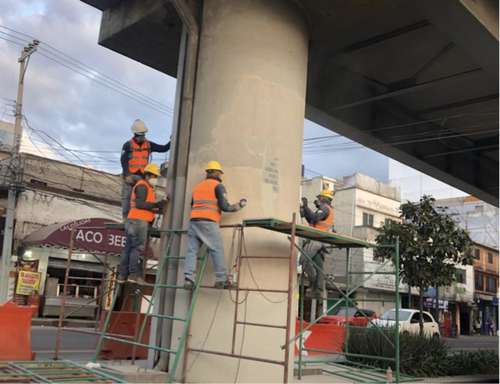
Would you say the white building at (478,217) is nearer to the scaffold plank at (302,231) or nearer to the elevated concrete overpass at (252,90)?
the elevated concrete overpass at (252,90)

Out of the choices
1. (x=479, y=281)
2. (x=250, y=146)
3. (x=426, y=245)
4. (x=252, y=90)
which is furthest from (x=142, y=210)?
(x=479, y=281)

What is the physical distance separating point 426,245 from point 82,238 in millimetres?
15298

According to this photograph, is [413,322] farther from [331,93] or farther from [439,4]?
[439,4]

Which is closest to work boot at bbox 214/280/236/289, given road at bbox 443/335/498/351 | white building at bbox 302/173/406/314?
road at bbox 443/335/498/351

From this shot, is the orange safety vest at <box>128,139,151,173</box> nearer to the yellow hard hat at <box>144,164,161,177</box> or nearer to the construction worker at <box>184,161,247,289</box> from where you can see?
the yellow hard hat at <box>144,164,161,177</box>

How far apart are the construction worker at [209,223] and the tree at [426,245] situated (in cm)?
1394

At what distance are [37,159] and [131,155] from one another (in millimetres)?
20058

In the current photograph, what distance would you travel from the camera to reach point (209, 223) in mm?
8375

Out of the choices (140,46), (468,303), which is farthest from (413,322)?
(468,303)

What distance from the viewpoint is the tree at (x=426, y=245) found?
21125mm

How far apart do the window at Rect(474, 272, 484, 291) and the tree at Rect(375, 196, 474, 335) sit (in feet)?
141

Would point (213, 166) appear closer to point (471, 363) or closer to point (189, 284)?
point (189, 284)

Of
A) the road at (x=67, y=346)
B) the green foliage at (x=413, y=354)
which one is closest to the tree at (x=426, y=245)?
the green foliage at (x=413, y=354)

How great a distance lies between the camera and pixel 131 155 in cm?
1018
